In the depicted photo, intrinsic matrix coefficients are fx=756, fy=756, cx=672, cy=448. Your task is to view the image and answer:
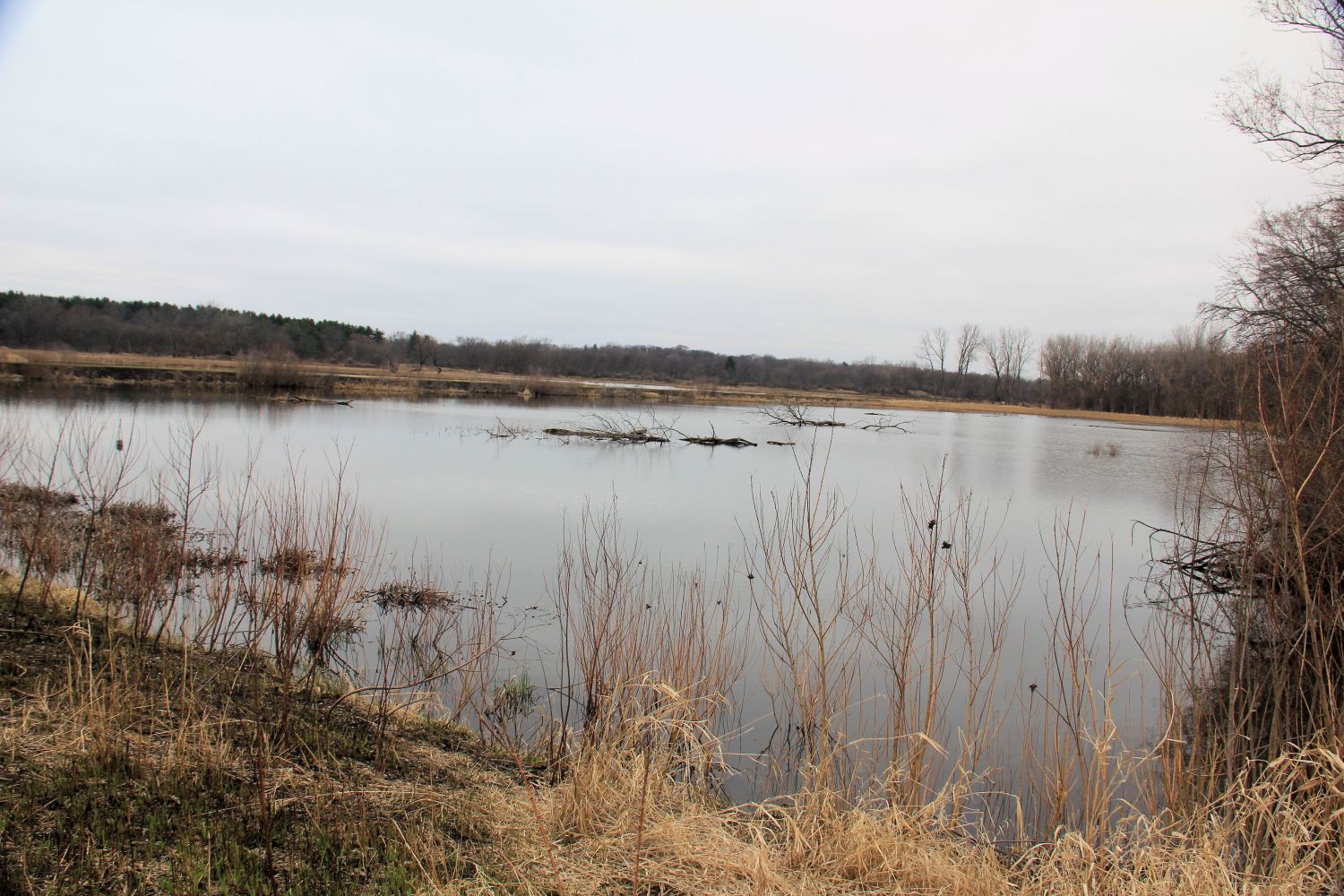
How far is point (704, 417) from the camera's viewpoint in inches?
1515

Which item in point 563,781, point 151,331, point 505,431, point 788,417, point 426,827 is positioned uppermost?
point 151,331

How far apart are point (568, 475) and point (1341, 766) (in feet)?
50.9

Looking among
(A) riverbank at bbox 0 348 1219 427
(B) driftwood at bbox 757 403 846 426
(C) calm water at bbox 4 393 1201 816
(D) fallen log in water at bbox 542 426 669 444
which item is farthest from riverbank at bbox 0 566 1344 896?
(A) riverbank at bbox 0 348 1219 427

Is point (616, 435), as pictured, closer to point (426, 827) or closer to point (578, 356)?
point (426, 827)

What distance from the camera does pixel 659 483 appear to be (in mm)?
17516

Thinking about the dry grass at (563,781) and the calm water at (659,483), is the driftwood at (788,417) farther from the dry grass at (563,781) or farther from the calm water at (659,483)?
the dry grass at (563,781)

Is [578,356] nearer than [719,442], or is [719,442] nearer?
[719,442]

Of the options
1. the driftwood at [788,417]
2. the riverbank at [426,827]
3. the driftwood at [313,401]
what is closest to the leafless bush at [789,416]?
the driftwood at [788,417]

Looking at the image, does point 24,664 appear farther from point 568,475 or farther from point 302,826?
point 568,475

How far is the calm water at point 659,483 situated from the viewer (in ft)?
33.0

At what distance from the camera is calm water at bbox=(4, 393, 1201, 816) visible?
33.0 feet

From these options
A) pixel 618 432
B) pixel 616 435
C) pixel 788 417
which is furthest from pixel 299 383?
pixel 788 417

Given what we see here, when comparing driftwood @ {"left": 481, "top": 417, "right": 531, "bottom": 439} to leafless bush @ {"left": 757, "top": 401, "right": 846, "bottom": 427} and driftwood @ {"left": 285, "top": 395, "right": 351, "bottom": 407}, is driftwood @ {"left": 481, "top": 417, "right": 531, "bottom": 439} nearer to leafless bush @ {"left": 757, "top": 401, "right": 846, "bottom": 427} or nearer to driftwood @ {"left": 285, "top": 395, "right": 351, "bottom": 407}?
leafless bush @ {"left": 757, "top": 401, "right": 846, "bottom": 427}

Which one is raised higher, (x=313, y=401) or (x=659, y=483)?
(x=313, y=401)
